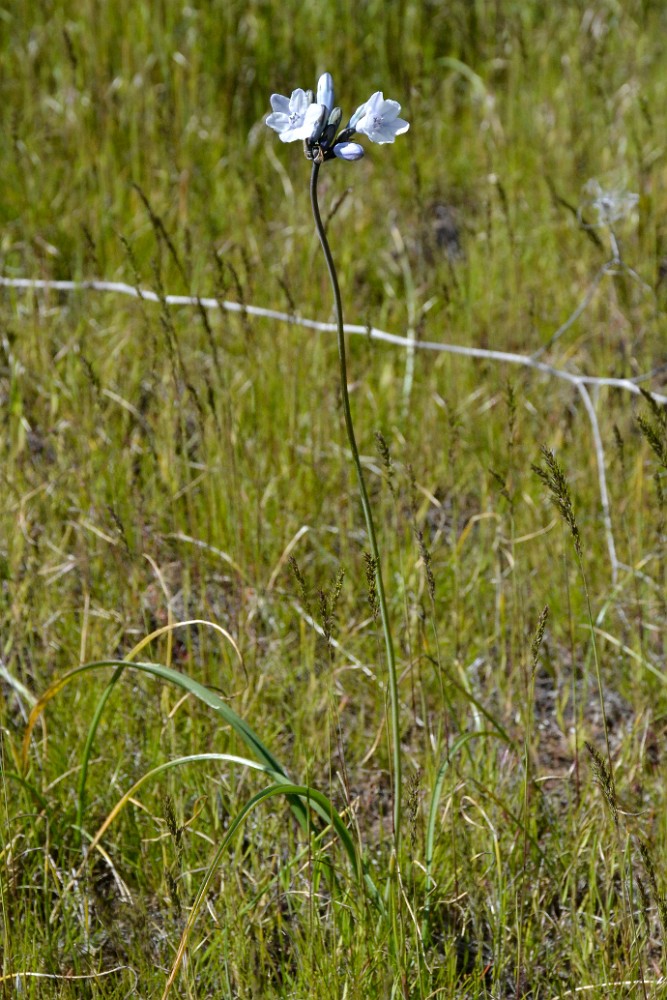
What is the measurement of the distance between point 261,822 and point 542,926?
488mm

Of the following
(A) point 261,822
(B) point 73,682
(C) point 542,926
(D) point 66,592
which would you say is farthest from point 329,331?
(C) point 542,926

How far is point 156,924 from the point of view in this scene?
5.64 feet

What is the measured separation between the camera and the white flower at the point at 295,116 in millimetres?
1294

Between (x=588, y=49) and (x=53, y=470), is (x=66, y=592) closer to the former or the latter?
(x=53, y=470)

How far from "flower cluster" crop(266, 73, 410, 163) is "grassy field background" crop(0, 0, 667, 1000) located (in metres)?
0.47

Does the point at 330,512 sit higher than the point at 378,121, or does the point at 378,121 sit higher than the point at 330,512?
the point at 378,121

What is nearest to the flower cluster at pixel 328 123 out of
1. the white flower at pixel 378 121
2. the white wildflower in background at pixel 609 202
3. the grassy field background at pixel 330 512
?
the white flower at pixel 378 121

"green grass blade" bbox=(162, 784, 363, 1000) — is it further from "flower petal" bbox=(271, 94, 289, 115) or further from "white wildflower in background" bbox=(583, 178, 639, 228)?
"white wildflower in background" bbox=(583, 178, 639, 228)

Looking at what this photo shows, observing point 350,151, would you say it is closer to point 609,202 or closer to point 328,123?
point 328,123

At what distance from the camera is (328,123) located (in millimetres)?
1315

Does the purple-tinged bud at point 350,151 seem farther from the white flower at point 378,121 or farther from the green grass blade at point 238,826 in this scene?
the green grass blade at point 238,826

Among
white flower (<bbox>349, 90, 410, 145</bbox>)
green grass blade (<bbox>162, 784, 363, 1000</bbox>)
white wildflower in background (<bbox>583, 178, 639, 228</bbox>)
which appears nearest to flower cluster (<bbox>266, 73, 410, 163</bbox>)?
white flower (<bbox>349, 90, 410, 145</bbox>)

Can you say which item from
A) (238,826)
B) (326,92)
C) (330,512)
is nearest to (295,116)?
(326,92)

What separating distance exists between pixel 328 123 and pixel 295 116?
0.20 feet
